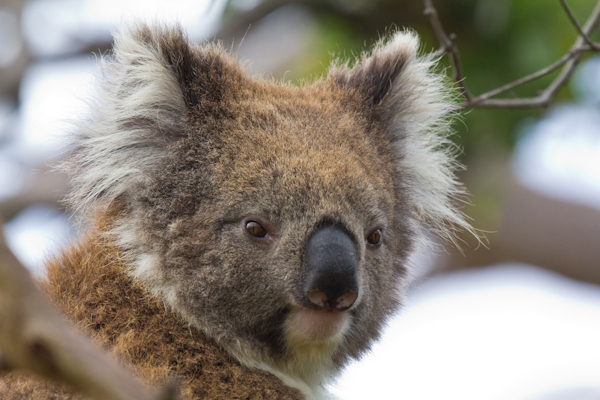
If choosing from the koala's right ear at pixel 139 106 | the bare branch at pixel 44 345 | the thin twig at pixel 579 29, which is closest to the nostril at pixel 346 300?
the koala's right ear at pixel 139 106

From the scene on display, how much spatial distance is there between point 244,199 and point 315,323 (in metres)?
0.70

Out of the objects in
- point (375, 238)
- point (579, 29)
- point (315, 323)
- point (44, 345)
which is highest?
point (44, 345)

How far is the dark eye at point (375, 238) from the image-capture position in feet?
10.9

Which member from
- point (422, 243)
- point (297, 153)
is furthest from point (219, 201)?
point (422, 243)

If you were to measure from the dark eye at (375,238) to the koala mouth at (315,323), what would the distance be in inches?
17.8

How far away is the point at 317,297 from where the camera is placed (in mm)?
2857

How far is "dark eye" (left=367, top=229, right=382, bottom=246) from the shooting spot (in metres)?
3.33

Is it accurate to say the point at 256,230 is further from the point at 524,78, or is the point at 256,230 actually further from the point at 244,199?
the point at 524,78

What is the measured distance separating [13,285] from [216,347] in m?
1.82

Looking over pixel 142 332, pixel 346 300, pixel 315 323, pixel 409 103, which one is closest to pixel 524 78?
pixel 409 103

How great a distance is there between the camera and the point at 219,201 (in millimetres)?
3137

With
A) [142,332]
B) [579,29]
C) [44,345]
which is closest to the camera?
[44,345]

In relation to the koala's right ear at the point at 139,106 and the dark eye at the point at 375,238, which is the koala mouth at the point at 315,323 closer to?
the dark eye at the point at 375,238

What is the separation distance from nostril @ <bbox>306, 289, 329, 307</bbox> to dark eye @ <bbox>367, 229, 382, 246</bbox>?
1.93ft
